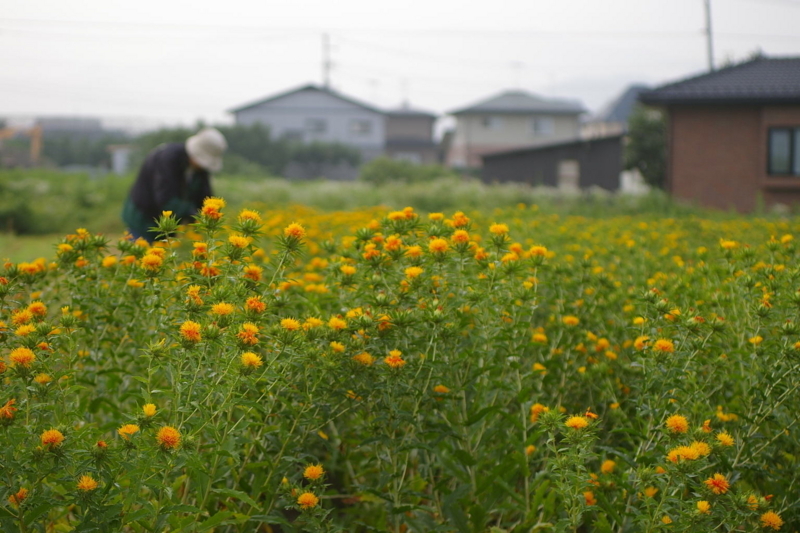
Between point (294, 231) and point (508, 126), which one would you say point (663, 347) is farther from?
point (508, 126)

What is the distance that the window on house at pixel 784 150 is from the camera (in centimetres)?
1614

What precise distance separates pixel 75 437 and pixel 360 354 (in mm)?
769

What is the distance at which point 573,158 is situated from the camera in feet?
74.9

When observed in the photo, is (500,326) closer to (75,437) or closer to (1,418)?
(75,437)

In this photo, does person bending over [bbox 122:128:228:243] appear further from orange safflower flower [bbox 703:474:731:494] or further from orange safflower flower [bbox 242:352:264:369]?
orange safflower flower [bbox 703:474:731:494]

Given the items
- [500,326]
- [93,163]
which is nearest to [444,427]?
[500,326]

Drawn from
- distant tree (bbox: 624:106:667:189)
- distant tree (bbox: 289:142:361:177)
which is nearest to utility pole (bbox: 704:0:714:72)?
distant tree (bbox: 624:106:667:189)

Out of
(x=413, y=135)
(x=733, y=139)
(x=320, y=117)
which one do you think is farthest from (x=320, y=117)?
(x=733, y=139)

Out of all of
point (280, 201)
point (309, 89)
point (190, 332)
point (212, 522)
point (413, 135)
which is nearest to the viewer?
point (190, 332)

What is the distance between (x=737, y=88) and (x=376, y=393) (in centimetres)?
1690

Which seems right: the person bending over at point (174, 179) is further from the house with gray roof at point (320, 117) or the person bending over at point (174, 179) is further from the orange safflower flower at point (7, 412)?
the house with gray roof at point (320, 117)

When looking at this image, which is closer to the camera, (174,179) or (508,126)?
(174,179)

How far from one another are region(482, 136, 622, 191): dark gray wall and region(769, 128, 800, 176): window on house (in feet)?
20.5

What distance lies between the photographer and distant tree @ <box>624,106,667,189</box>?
1070 inches
